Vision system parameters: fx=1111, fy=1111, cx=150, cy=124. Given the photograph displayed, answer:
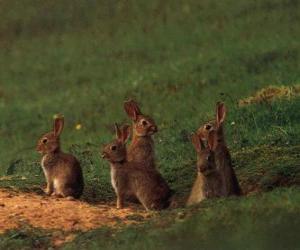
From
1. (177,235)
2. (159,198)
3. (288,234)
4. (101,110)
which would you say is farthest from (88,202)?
(101,110)

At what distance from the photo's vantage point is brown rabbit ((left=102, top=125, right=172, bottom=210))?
11.9 metres

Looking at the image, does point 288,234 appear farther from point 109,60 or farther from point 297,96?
point 109,60

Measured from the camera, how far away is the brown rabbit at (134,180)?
1185 centimetres

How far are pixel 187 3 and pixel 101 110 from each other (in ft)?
27.8

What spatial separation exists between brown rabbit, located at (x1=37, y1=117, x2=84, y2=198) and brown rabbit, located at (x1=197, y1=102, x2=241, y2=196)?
1511 mm

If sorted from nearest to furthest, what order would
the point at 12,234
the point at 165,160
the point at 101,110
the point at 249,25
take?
the point at 12,234
the point at 165,160
the point at 101,110
the point at 249,25

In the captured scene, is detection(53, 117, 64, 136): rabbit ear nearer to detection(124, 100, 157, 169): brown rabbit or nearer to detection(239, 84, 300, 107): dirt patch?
detection(124, 100, 157, 169): brown rabbit

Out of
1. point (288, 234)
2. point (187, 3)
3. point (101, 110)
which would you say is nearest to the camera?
point (288, 234)

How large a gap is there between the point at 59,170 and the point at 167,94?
31.8 feet

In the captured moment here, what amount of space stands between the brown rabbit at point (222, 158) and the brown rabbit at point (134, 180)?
0.66 meters

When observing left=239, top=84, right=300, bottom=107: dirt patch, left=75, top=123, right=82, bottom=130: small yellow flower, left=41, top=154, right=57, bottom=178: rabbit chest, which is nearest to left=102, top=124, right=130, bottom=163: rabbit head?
left=41, top=154, right=57, bottom=178: rabbit chest

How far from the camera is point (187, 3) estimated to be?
29844 mm

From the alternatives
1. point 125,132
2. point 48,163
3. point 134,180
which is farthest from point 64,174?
point 134,180

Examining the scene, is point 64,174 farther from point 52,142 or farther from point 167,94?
point 167,94
